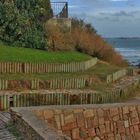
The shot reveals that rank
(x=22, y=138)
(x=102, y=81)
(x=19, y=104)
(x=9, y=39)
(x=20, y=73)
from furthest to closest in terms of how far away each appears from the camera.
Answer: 1. (x=9, y=39)
2. (x=102, y=81)
3. (x=20, y=73)
4. (x=19, y=104)
5. (x=22, y=138)

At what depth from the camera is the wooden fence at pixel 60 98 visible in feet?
55.0

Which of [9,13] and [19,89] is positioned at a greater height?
[9,13]

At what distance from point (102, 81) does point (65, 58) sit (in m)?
3.20

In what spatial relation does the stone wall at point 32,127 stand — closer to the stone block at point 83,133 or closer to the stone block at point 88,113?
the stone block at point 88,113

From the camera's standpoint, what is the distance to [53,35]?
1254 inches

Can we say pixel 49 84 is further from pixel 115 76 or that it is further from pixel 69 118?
pixel 69 118

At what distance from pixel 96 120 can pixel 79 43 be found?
1994 cm

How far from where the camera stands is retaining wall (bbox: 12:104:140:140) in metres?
13.3

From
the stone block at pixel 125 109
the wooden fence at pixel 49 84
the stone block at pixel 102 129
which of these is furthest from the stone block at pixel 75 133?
the wooden fence at pixel 49 84

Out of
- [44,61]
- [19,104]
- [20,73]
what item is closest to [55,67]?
[44,61]

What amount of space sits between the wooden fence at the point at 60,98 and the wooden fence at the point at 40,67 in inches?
126

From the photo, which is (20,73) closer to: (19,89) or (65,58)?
(19,89)

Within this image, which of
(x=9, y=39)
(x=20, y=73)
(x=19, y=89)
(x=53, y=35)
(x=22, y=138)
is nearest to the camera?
(x=22, y=138)

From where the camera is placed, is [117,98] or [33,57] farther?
[33,57]
